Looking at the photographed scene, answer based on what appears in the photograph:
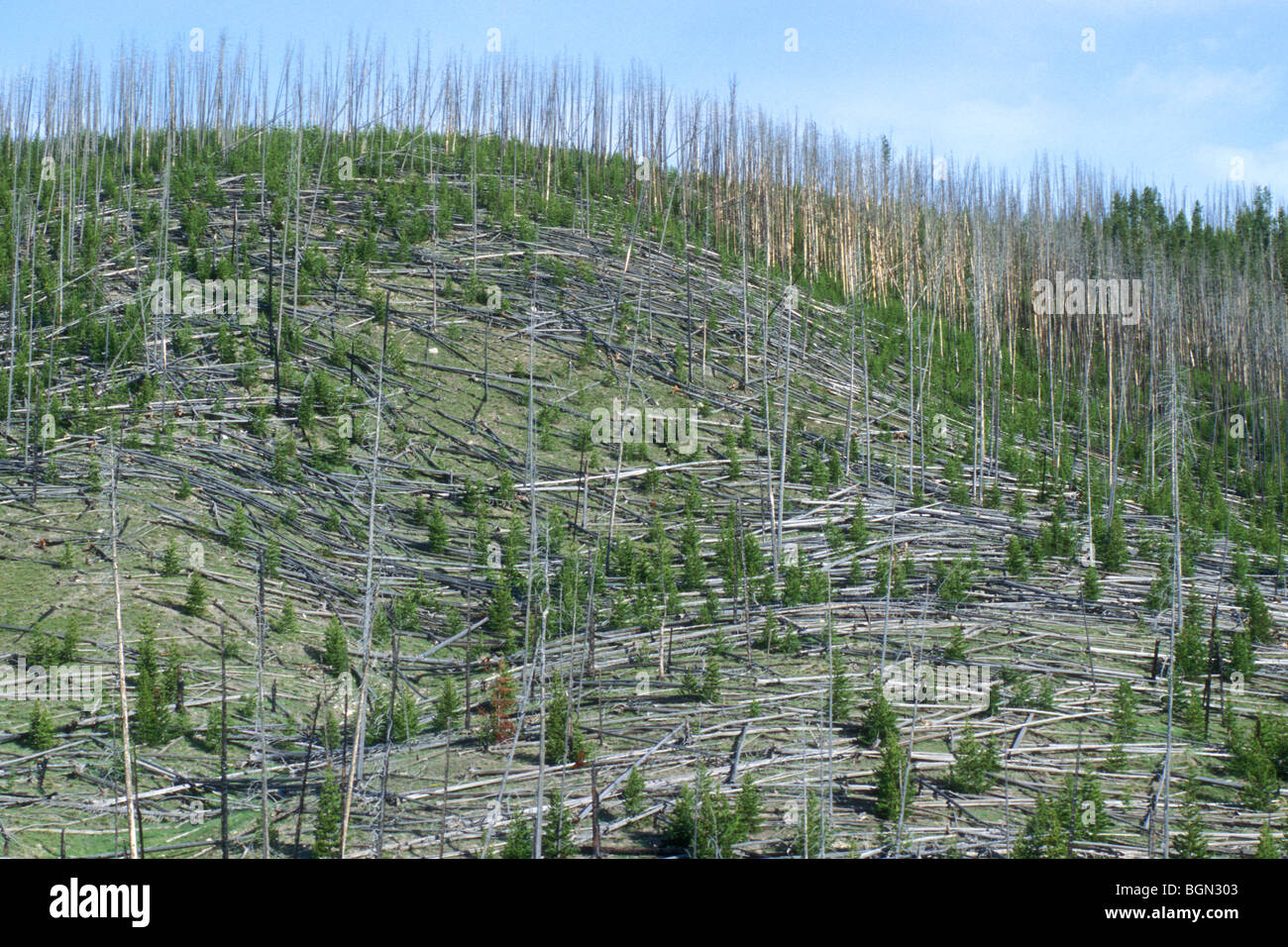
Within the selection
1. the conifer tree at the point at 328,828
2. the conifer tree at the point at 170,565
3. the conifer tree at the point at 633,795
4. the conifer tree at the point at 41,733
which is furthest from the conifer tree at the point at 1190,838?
the conifer tree at the point at 170,565

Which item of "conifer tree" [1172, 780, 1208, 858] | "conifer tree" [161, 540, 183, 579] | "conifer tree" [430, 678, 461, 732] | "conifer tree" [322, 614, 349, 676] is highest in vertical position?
"conifer tree" [161, 540, 183, 579]

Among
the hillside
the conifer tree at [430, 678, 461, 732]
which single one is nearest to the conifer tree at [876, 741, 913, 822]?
the hillside

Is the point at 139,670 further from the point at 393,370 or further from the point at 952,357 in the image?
the point at 952,357

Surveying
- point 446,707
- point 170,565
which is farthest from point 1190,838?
point 170,565

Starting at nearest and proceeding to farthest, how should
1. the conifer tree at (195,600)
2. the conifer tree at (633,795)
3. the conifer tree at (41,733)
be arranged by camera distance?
the conifer tree at (633,795)
the conifer tree at (41,733)
the conifer tree at (195,600)

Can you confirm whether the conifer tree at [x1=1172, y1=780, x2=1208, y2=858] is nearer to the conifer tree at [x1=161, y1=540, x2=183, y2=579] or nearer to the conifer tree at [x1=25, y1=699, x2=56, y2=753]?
the conifer tree at [x1=25, y1=699, x2=56, y2=753]

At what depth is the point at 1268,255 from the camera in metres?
33.0

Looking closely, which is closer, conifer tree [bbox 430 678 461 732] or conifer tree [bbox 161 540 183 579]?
conifer tree [bbox 430 678 461 732]

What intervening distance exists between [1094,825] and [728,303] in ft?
45.6

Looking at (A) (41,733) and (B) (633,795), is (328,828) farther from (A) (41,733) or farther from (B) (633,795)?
(A) (41,733)

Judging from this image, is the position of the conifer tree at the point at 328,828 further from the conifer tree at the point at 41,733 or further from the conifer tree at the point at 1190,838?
the conifer tree at the point at 1190,838

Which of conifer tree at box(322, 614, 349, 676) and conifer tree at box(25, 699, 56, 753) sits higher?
conifer tree at box(322, 614, 349, 676)

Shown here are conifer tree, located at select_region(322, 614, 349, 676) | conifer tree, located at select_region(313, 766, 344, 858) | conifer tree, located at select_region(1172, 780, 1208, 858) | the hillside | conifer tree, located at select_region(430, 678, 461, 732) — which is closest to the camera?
conifer tree, located at select_region(313, 766, 344, 858)
